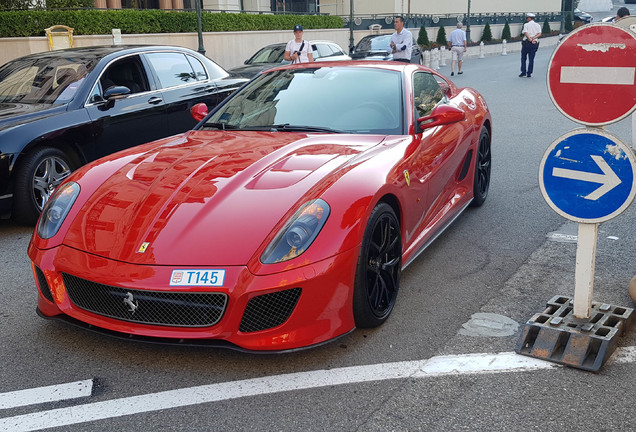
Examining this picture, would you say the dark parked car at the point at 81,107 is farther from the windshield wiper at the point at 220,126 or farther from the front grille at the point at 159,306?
the front grille at the point at 159,306

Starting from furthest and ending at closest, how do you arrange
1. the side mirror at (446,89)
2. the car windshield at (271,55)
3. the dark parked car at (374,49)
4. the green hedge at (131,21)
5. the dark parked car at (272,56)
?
the dark parked car at (374,49)
the green hedge at (131,21)
the car windshield at (271,55)
the dark parked car at (272,56)
the side mirror at (446,89)

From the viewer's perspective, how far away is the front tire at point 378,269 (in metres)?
3.65

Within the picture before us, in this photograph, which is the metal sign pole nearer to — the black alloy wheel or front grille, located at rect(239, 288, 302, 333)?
front grille, located at rect(239, 288, 302, 333)

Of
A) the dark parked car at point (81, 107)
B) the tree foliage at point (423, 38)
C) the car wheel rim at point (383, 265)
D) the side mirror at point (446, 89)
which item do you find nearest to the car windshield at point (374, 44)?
the dark parked car at point (81, 107)

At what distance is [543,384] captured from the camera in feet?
10.8

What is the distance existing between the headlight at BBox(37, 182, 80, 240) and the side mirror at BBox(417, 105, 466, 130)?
228 centimetres

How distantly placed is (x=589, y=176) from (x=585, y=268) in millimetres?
524

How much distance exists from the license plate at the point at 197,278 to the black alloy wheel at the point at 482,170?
11.6 feet

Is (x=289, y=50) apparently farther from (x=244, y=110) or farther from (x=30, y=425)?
(x=30, y=425)

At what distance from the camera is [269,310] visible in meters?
3.30

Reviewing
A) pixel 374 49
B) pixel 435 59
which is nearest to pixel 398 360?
pixel 374 49

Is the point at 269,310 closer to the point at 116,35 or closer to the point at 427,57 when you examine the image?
the point at 116,35

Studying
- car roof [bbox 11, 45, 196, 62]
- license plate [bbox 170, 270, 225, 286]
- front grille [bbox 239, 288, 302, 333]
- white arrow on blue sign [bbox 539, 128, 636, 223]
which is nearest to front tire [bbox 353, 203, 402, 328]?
front grille [bbox 239, 288, 302, 333]

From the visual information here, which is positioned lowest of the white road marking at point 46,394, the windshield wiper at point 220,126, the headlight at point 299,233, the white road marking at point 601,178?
the white road marking at point 46,394
